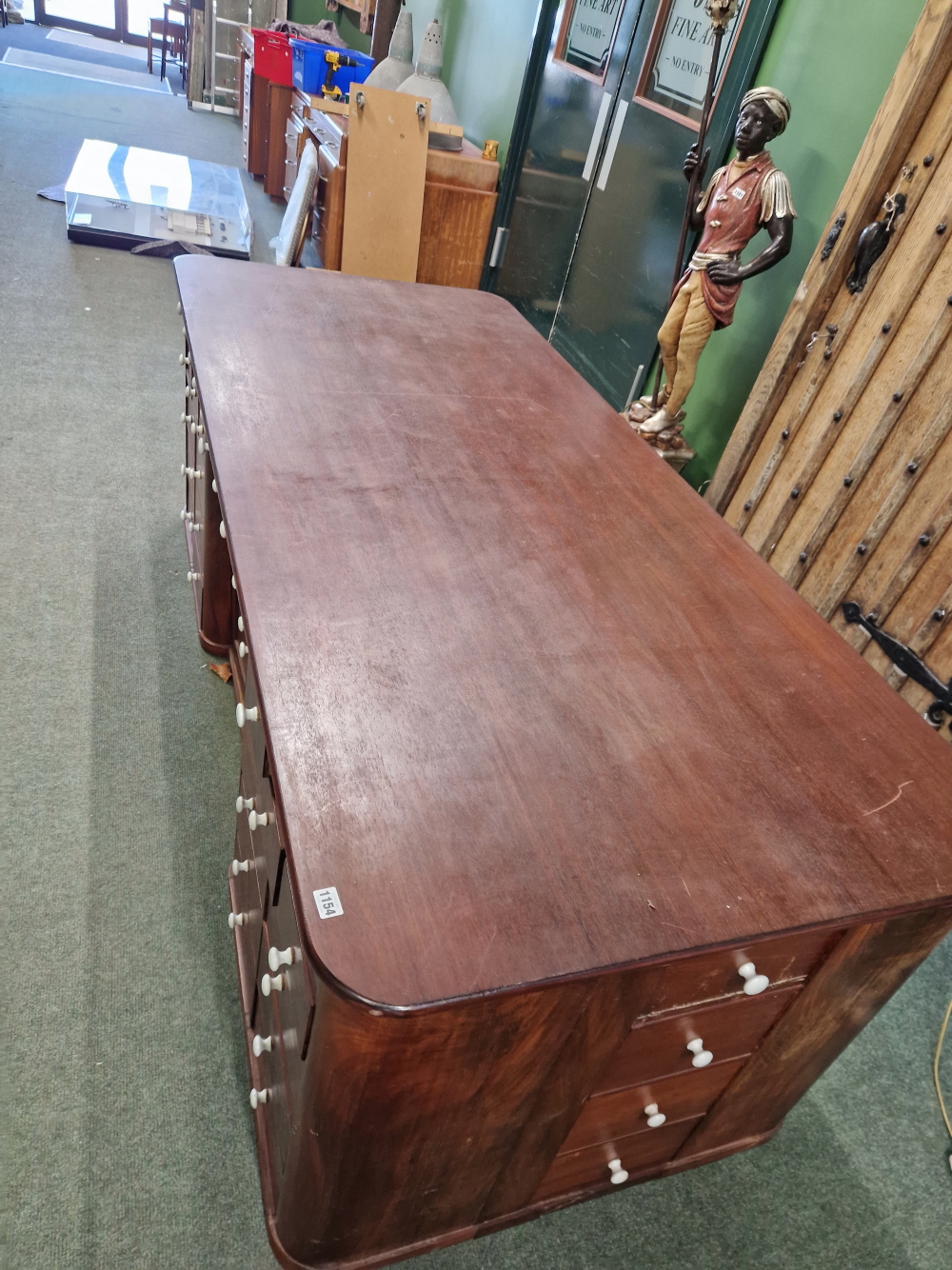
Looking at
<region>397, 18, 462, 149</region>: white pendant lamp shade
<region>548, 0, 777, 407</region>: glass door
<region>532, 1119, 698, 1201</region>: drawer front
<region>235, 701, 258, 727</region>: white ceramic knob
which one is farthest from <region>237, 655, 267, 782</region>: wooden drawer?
<region>397, 18, 462, 149</region>: white pendant lamp shade

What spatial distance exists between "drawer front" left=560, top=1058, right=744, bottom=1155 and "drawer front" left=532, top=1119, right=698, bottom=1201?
3cm

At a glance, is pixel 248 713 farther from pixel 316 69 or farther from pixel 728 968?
pixel 316 69

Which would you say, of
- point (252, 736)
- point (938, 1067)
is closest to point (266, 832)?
point (252, 736)

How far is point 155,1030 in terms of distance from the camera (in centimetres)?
146

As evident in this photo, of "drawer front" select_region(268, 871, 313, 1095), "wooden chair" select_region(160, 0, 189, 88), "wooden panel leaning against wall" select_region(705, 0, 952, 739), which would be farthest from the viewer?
"wooden chair" select_region(160, 0, 189, 88)

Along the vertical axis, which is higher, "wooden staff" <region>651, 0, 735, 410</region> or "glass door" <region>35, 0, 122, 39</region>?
"wooden staff" <region>651, 0, 735, 410</region>

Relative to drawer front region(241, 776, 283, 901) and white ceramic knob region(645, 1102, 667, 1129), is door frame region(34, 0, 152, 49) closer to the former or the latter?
drawer front region(241, 776, 283, 901)

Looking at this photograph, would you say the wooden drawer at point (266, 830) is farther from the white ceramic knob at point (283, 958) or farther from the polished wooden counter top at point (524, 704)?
the polished wooden counter top at point (524, 704)

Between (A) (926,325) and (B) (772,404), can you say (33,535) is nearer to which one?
(B) (772,404)

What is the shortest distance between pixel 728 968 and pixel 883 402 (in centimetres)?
165

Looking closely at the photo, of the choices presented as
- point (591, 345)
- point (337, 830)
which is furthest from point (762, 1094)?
point (591, 345)

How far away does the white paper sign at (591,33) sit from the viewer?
3.29 m

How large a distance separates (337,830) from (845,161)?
2392 mm

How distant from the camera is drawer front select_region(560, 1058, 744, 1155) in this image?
1.14 m
